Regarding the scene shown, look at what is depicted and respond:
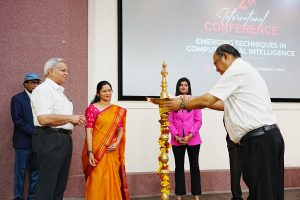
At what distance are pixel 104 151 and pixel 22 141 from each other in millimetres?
869

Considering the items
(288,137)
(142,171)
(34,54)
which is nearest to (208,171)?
(142,171)

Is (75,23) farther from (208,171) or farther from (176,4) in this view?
(208,171)

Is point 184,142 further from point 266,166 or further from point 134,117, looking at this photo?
point 266,166

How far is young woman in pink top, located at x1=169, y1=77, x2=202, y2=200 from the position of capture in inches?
155

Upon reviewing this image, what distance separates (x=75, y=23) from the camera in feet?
14.1

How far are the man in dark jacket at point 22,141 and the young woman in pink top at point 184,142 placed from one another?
4.66 ft

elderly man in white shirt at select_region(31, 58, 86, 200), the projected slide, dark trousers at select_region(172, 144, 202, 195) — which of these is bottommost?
dark trousers at select_region(172, 144, 202, 195)

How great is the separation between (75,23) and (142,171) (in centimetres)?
188

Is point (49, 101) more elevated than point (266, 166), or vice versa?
point (49, 101)

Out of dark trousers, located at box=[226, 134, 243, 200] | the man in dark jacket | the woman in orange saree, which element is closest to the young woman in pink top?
dark trousers, located at box=[226, 134, 243, 200]

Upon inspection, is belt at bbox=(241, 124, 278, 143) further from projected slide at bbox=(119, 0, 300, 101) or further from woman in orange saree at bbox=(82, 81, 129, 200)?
projected slide at bbox=(119, 0, 300, 101)

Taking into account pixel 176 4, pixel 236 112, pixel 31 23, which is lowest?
pixel 236 112

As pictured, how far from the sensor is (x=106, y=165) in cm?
349

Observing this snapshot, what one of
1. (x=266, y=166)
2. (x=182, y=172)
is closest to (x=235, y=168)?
(x=182, y=172)
